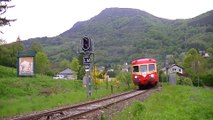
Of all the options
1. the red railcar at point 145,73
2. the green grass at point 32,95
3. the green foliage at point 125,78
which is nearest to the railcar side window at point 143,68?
the red railcar at point 145,73

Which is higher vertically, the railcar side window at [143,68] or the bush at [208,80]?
the railcar side window at [143,68]

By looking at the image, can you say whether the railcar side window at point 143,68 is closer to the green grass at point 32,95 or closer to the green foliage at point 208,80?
the green grass at point 32,95

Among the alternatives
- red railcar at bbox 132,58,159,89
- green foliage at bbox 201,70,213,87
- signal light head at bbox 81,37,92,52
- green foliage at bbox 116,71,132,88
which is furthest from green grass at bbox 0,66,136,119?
green foliage at bbox 201,70,213,87

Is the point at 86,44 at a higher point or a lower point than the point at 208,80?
higher

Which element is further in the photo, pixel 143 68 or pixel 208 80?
pixel 208 80

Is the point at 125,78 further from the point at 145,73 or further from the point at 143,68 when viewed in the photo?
the point at 145,73

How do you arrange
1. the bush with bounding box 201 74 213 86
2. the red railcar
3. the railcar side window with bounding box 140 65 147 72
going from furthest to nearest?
the bush with bounding box 201 74 213 86 < the railcar side window with bounding box 140 65 147 72 < the red railcar

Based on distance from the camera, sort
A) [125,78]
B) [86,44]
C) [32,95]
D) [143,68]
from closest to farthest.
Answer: [86,44]
[32,95]
[143,68]
[125,78]

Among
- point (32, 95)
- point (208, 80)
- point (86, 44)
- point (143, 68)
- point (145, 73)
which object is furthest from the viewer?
point (208, 80)

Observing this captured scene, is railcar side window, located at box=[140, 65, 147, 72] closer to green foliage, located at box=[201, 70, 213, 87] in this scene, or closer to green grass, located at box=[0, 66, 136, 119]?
green grass, located at box=[0, 66, 136, 119]

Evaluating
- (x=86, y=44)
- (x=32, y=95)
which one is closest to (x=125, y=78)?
(x=32, y=95)

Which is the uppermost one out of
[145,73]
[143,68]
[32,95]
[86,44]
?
[86,44]

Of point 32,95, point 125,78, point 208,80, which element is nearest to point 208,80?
point 208,80

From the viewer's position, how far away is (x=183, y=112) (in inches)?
489
